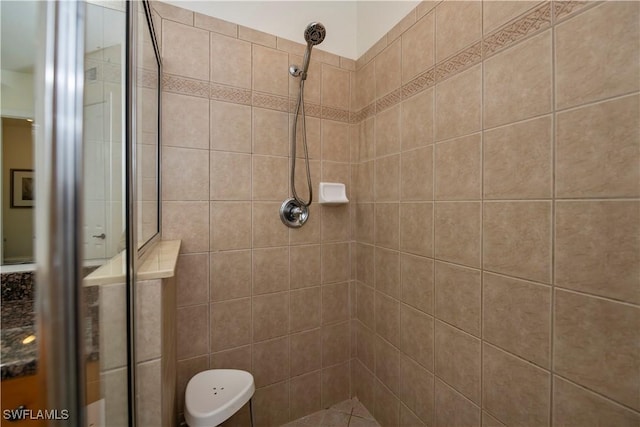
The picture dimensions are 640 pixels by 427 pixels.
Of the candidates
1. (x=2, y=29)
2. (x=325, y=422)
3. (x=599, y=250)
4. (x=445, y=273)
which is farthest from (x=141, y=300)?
(x=325, y=422)

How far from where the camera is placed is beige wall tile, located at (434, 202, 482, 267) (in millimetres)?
895

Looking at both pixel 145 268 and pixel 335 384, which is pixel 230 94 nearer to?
pixel 145 268

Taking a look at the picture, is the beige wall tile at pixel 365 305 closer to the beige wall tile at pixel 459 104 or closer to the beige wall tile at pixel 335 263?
the beige wall tile at pixel 335 263

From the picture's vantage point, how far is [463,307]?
0.94m

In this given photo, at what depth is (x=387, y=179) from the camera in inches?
51.9

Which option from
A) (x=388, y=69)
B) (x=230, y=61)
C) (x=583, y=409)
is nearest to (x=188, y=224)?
(x=230, y=61)

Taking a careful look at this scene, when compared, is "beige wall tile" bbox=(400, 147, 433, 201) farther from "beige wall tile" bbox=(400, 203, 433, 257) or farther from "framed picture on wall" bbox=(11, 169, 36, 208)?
"framed picture on wall" bbox=(11, 169, 36, 208)

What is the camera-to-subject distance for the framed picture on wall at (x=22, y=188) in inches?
12.5

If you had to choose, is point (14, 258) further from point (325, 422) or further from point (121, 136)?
point (325, 422)

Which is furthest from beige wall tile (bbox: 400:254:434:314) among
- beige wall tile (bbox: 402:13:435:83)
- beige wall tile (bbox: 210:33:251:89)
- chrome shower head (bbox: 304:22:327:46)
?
beige wall tile (bbox: 210:33:251:89)

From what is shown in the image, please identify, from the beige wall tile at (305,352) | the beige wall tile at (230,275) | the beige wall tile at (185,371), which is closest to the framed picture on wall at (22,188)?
the beige wall tile at (230,275)

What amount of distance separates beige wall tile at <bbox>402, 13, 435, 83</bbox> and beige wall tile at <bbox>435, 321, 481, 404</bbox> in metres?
1.11

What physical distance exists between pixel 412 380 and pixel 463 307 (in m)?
0.49

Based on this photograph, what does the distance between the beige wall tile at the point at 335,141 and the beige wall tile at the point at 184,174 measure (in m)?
0.67
